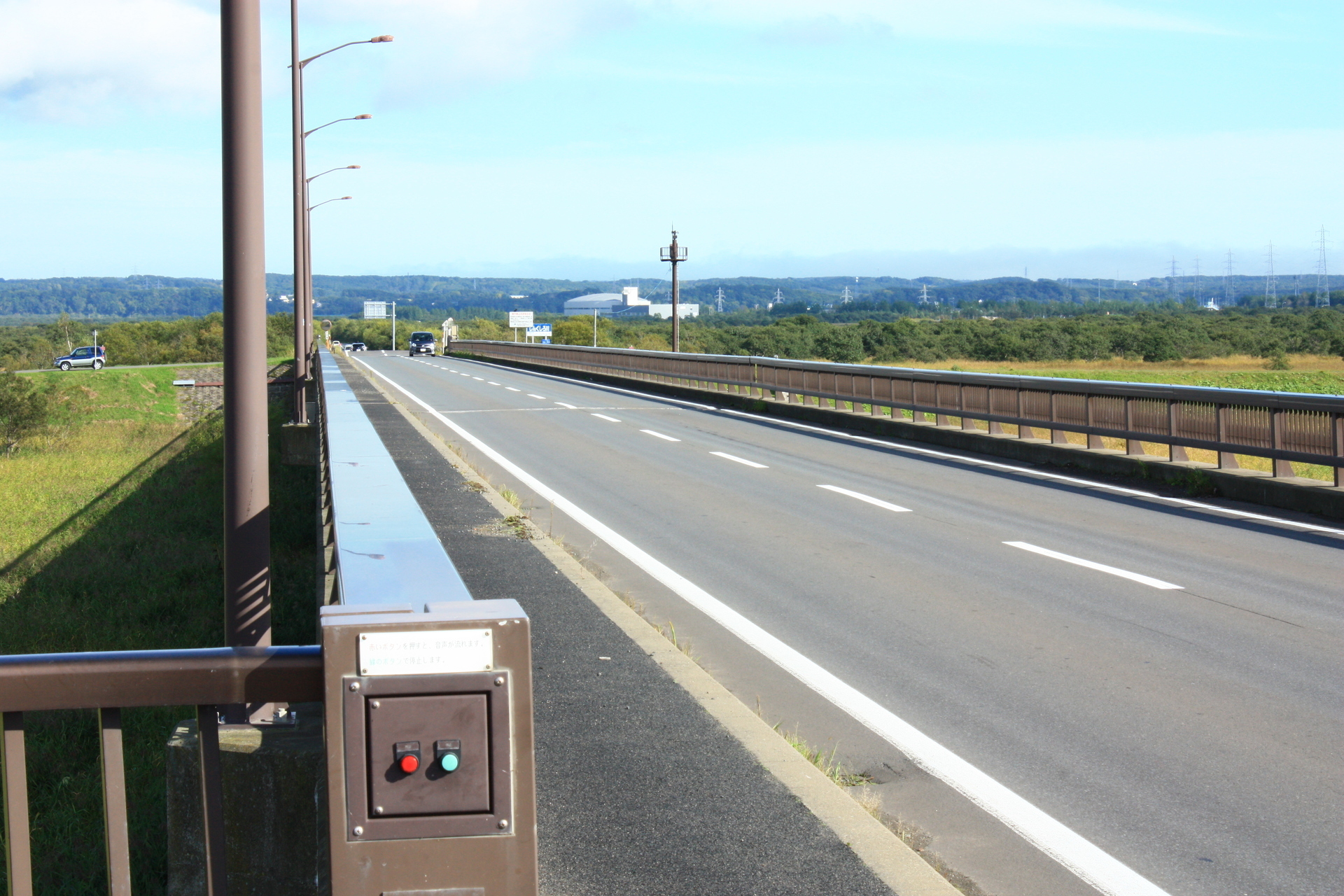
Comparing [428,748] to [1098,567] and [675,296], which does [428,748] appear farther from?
[675,296]

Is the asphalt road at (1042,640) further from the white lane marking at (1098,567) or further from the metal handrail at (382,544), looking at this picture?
the metal handrail at (382,544)

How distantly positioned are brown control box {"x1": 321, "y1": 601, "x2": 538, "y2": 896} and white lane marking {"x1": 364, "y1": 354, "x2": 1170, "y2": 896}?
8.71ft

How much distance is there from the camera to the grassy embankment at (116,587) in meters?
6.16

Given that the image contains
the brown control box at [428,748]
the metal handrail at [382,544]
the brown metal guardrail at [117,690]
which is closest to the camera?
the brown control box at [428,748]

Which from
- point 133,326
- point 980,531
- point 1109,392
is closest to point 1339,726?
point 980,531

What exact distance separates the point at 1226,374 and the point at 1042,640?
2413 inches

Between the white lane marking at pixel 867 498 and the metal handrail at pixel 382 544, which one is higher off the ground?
the metal handrail at pixel 382 544

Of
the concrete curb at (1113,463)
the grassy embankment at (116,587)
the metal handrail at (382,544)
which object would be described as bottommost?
the grassy embankment at (116,587)

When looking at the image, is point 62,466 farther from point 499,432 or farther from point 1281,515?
point 1281,515

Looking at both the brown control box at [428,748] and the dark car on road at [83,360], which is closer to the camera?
the brown control box at [428,748]

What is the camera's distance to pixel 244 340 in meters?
3.99

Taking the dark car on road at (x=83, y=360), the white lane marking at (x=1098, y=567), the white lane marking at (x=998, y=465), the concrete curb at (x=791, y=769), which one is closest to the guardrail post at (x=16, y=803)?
the concrete curb at (x=791, y=769)

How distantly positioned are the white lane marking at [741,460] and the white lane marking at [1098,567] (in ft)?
20.3

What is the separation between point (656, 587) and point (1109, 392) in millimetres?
8981
